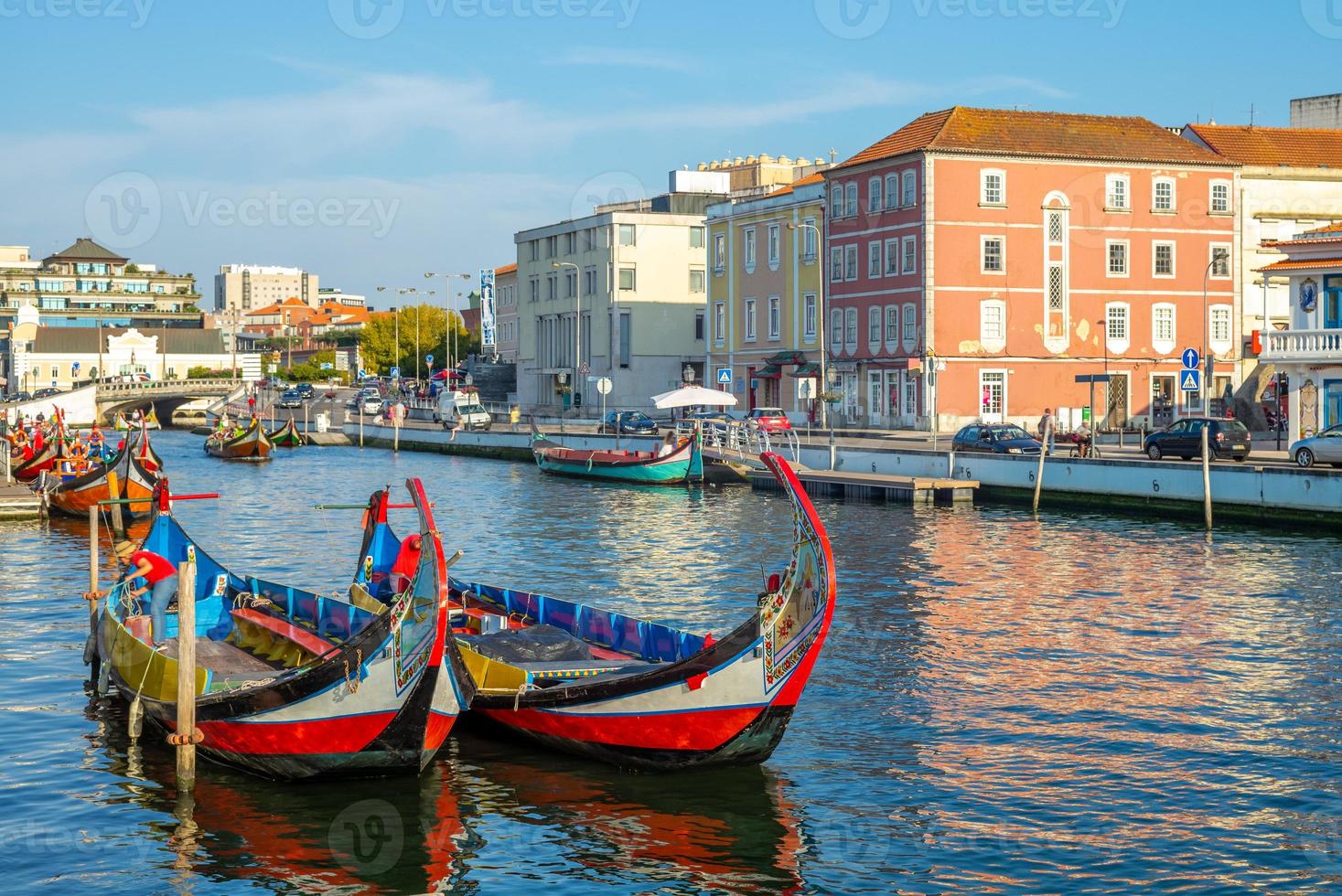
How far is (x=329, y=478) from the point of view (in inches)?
2544

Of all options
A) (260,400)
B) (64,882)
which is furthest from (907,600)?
(260,400)

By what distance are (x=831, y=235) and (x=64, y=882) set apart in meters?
63.8

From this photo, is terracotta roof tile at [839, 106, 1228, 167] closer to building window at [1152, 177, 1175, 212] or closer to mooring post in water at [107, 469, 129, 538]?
building window at [1152, 177, 1175, 212]

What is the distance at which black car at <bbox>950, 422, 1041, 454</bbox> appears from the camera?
52562mm

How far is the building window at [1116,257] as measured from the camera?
69750mm

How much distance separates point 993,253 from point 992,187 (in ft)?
9.67

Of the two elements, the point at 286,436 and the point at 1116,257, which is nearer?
the point at 1116,257

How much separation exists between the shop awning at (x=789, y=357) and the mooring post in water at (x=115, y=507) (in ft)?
134

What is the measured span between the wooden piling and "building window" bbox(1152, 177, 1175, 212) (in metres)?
61.3

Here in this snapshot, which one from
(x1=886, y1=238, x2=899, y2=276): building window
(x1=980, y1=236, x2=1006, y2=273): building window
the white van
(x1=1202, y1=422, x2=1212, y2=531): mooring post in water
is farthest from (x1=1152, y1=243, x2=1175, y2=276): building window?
the white van

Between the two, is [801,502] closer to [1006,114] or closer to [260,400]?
[1006,114]

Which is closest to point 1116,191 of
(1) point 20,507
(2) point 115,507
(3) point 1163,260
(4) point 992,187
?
(3) point 1163,260

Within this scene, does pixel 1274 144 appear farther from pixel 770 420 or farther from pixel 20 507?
pixel 20 507

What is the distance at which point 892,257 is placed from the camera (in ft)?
229
